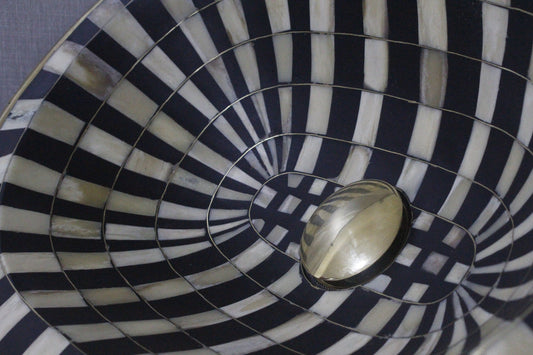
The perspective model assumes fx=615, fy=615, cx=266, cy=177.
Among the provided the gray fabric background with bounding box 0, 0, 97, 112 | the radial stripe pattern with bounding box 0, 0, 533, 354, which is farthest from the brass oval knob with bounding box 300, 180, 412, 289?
the gray fabric background with bounding box 0, 0, 97, 112

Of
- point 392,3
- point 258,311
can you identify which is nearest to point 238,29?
point 392,3

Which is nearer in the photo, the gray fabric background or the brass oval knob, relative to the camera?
the brass oval knob

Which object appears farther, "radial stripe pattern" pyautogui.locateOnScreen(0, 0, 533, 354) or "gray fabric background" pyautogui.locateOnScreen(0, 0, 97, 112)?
"gray fabric background" pyautogui.locateOnScreen(0, 0, 97, 112)

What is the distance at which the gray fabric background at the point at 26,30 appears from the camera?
766 millimetres

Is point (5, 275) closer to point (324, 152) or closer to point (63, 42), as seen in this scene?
point (63, 42)

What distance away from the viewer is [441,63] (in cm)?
59

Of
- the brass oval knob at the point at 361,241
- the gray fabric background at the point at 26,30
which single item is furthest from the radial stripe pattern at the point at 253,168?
the gray fabric background at the point at 26,30

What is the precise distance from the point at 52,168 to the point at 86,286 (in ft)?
0.38

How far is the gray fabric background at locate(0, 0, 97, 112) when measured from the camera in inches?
30.2

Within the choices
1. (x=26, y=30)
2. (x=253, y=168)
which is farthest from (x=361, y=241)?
(x=26, y=30)

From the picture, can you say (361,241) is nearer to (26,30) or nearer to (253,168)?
(253,168)

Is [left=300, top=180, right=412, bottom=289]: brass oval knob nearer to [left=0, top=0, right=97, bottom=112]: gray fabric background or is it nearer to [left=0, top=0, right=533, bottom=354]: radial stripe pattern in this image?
[left=0, top=0, right=533, bottom=354]: radial stripe pattern

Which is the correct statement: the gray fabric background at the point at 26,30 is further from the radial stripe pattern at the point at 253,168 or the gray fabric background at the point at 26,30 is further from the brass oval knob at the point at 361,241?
the brass oval knob at the point at 361,241

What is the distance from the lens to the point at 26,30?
0.77m
